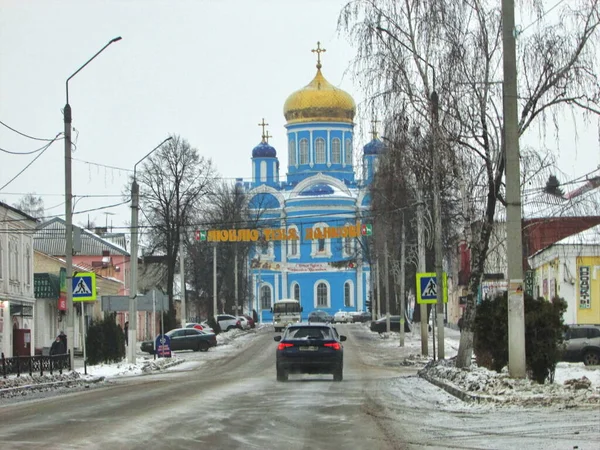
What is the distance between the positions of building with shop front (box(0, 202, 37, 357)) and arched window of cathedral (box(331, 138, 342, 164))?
7605cm

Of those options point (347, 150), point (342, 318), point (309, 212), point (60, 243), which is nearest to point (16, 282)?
point (60, 243)

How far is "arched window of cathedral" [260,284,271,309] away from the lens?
124400 millimetres

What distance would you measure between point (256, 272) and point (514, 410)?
108 metres

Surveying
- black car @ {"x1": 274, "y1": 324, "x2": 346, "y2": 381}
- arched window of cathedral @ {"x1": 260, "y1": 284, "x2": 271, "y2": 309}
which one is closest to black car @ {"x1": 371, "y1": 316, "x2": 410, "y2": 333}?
arched window of cathedral @ {"x1": 260, "y1": 284, "x2": 271, "y2": 309}

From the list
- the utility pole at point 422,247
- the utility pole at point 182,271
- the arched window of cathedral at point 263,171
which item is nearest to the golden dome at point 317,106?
the arched window of cathedral at point 263,171

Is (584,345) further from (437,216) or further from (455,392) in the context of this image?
(455,392)

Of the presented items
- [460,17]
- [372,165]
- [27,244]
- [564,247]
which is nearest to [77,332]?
[27,244]

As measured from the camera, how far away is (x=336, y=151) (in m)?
127

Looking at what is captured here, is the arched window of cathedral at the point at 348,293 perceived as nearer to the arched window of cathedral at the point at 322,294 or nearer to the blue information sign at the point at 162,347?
the arched window of cathedral at the point at 322,294

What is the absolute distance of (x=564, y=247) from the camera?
160 feet

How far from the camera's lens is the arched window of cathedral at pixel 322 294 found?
124 m

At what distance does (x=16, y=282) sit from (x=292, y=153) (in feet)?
269

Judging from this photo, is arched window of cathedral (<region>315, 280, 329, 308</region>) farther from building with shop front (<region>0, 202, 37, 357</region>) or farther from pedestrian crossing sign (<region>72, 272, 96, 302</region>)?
pedestrian crossing sign (<region>72, 272, 96, 302</region>)

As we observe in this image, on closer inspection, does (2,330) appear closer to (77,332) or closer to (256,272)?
(77,332)
